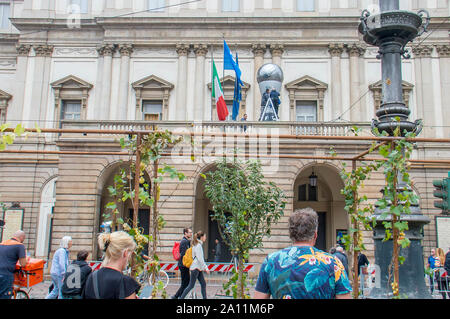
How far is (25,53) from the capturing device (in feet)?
101

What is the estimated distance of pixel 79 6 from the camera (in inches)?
1222

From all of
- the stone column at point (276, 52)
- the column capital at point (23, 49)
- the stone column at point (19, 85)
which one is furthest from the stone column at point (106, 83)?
the stone column at point (276, 52)

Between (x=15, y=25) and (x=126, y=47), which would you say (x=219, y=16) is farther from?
(x=15, y=25)

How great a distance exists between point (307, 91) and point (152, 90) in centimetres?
1042

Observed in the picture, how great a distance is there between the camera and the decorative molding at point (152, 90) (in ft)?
96.4

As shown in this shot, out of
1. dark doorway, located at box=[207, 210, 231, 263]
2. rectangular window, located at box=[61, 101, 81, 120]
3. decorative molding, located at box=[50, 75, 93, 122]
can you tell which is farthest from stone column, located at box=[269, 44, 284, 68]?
rectangular window, located at box=[61, 101, 81, 120]

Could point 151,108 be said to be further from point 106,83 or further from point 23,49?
point 23,49

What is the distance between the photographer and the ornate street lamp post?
786cm

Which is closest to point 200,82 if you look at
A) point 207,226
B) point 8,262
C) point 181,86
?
point 181,86

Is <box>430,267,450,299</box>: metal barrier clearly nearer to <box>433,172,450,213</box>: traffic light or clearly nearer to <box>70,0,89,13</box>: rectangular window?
<box>433,172,450,213</box>: traffic light

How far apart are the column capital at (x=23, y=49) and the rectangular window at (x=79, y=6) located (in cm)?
397

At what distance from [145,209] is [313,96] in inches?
522

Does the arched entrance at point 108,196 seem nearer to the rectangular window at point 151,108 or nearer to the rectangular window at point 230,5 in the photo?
the rectangular window at point 151,108
